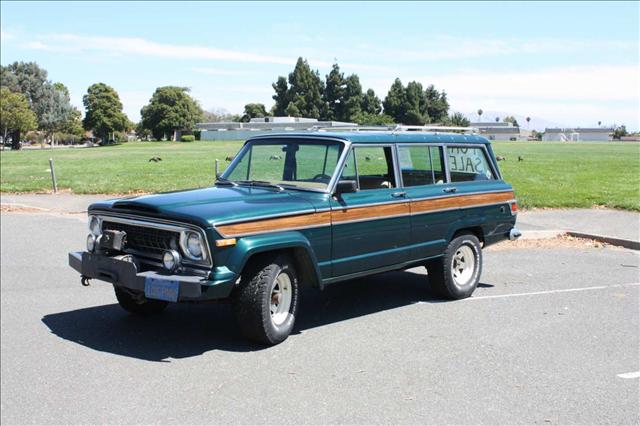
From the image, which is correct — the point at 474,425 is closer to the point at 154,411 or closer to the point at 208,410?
the point at 208,410

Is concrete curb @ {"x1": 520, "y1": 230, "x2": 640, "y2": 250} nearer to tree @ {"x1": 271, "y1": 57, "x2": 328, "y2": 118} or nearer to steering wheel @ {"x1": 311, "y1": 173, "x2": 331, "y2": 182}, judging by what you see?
steering wheel @ {"x1": 311, "y1": 173, "x2": 331, "y2": 182}

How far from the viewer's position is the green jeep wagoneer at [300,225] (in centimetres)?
535

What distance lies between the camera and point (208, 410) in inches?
177

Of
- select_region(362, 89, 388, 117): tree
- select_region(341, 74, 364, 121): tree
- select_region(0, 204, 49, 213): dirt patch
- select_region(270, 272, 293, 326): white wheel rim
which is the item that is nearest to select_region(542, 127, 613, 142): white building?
select_region(362, 89, 388, 117): tree

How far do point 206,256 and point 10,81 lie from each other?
10720 centimetres

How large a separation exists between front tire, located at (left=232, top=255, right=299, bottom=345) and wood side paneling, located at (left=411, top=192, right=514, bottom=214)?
1.79 metres

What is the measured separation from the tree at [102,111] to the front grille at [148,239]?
354 ft

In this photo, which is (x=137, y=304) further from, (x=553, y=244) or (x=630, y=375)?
(x=553, y=244)

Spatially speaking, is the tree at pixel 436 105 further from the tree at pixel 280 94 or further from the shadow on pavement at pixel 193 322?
the shadow on pavement at pixel 193 322

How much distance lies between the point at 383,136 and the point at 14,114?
92798 millimetres

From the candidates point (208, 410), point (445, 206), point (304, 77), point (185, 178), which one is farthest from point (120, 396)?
point (304, 77)

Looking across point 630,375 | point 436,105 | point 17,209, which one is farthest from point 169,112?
point 630,375

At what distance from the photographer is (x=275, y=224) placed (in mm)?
5598

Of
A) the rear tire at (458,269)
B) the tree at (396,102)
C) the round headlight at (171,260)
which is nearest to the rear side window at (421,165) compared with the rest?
the rear tire at (458,269)
